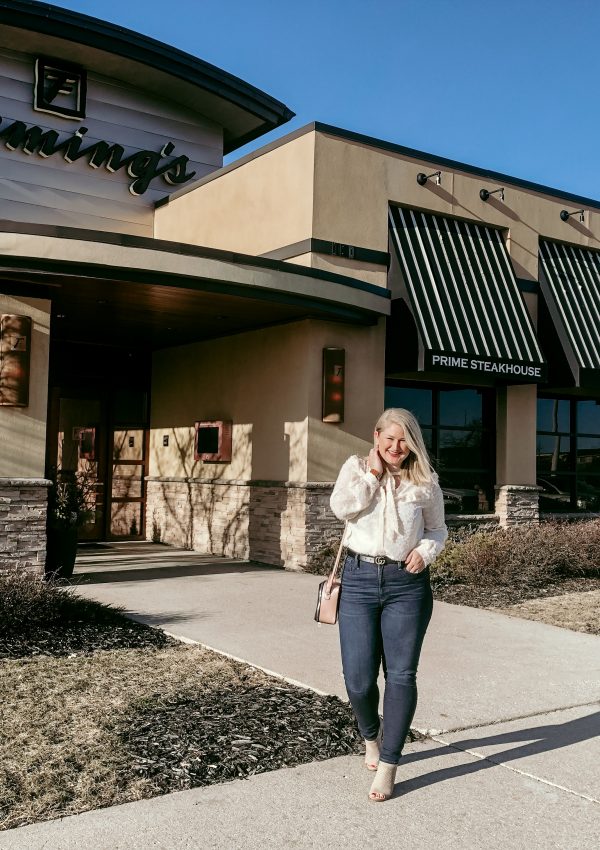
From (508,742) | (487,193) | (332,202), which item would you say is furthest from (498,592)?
(487,193)

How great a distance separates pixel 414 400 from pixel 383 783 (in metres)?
10.2

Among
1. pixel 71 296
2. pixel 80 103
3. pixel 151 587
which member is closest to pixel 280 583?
pixel 151 587

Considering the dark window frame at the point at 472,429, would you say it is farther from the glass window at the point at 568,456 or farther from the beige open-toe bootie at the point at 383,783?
the beige open-toe bootie at the point at 383,783

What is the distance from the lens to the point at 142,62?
15.3 meters

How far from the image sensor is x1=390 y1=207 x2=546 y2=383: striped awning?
1287 centimetres

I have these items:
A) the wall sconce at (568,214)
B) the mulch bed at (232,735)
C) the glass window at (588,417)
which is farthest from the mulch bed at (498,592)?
the wall sconce at (568,214)

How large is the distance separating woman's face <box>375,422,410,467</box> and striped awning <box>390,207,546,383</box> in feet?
26.6

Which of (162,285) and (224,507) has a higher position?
(162,285)

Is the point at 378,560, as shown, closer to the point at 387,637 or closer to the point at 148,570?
the point at 387,637

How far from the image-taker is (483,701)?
591cm

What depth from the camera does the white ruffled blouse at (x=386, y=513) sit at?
4.39 m

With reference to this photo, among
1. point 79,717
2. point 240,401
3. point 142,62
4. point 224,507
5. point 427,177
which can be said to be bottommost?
point 79,717

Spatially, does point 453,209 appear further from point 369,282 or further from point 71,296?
point 71,296

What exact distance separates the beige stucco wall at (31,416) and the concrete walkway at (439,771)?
262cm
